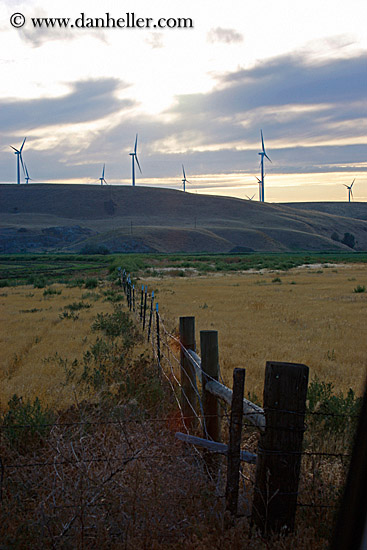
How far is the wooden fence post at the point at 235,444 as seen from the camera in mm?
3664

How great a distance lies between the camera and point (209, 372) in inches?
186

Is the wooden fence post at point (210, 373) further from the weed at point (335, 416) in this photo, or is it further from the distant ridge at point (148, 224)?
the distant ridge at point (148, 224)

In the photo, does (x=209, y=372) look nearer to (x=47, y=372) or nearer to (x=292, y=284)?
(x=47, y=372)

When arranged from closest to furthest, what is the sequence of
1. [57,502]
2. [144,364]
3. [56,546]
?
1. [56,546]
2. [57,502]
3. [144,364]

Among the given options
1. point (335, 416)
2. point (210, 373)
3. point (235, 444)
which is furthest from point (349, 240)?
point (235, 444)

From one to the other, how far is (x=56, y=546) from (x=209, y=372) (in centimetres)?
192

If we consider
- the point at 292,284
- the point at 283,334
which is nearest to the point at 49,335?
the point at 283,334

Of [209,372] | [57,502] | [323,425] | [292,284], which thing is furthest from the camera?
[292,284]

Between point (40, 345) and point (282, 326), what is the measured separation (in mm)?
6954

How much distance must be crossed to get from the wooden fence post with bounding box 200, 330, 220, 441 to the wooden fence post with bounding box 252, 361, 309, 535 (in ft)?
4.01

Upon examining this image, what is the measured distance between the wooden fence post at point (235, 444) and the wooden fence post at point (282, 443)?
22 centimetres

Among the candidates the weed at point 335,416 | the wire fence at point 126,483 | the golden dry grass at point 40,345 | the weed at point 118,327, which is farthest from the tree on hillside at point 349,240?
the wire fence at point 126,483

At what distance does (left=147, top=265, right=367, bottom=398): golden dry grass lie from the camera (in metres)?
9.71

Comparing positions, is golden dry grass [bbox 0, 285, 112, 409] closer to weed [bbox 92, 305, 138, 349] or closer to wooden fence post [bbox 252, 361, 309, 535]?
weed [bbox 92, 305, 138, 349]
